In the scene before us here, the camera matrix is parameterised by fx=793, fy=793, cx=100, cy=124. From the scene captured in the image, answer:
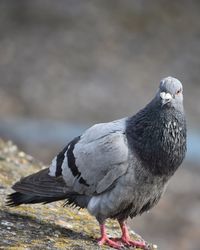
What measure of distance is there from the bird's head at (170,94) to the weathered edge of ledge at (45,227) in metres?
1.33

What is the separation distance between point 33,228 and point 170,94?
164 cm

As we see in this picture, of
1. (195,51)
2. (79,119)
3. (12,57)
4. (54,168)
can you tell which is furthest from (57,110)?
(54,168)

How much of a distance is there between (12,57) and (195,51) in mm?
5481

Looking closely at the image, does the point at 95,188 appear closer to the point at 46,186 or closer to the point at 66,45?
the point at 46,186

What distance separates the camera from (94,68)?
22.2 meters

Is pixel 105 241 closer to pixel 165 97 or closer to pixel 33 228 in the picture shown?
pixel 33 228

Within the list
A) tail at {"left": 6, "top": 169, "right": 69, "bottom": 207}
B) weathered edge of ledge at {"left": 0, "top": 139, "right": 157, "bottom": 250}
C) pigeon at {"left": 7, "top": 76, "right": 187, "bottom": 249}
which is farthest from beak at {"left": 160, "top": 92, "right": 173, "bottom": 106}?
weathered edge of ledge at {"left": 0, "top": 139, "right": 157, "bottom": 250}

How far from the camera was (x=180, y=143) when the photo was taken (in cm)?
669

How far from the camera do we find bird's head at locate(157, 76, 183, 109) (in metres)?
6.58

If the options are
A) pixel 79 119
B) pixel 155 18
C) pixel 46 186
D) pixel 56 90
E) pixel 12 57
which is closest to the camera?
pixel 46 186

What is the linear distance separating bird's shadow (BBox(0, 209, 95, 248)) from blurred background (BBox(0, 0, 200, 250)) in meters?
5.97

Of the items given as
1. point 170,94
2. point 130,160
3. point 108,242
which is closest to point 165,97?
point 170,94

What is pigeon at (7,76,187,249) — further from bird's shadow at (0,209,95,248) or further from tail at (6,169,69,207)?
bird's shadow at (0,209,95,248)

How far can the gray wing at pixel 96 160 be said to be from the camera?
21.4 feet
